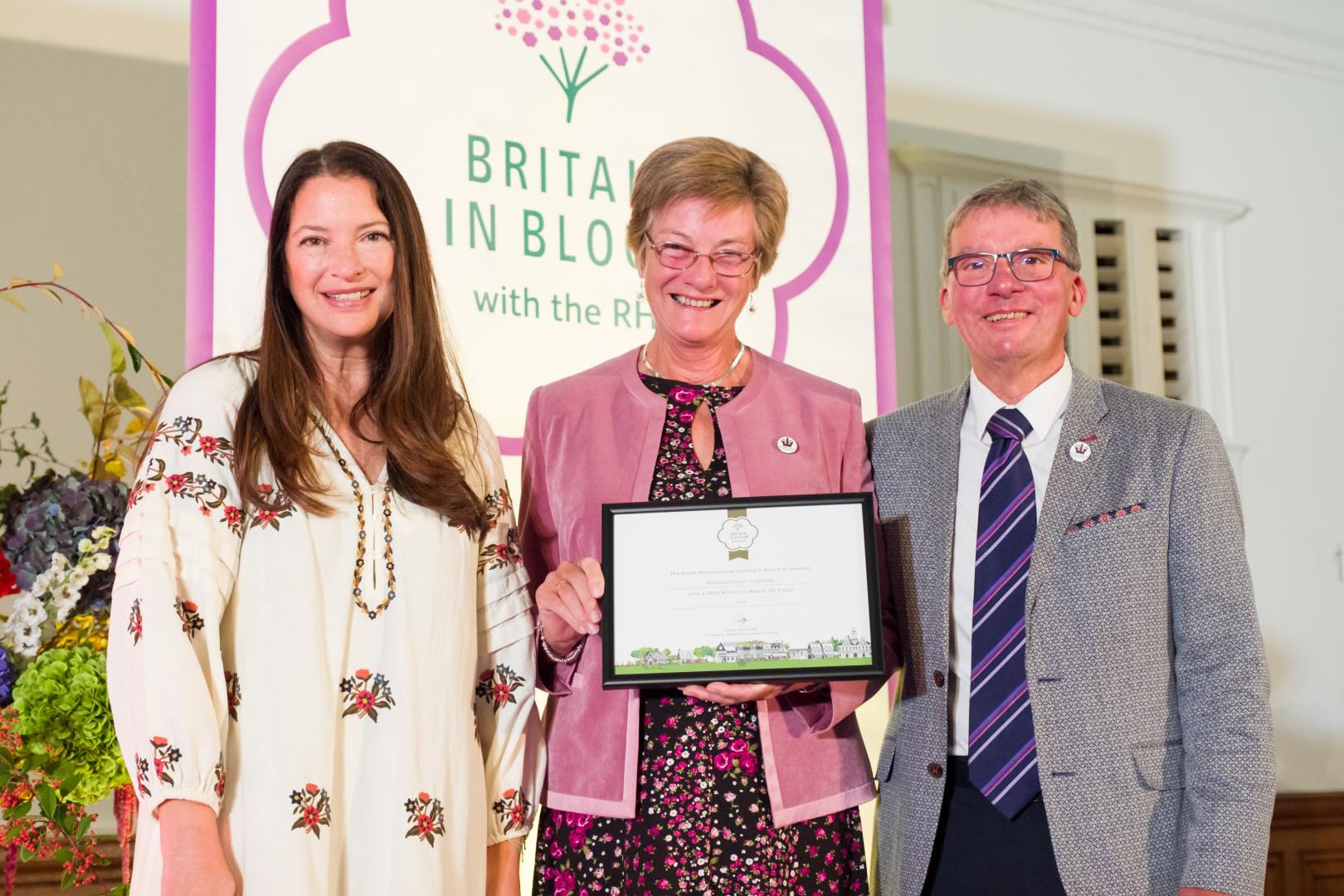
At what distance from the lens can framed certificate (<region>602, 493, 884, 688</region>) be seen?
1.77 m

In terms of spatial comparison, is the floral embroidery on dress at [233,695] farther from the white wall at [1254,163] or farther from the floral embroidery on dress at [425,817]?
the white wall at [1254,163]

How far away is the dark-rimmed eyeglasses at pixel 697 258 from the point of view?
203 centimetres

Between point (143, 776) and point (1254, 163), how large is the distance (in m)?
4.68

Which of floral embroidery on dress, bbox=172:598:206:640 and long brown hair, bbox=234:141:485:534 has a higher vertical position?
long brown hair, bbox=234:141:485:534

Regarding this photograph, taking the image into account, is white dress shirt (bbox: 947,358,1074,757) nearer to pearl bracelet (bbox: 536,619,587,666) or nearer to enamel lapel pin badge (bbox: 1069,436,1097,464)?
enamel lapel pin badge (bbox: 1069,436,1097,464)

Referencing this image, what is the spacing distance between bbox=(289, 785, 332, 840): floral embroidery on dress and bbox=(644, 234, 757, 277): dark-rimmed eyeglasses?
3.12 ft

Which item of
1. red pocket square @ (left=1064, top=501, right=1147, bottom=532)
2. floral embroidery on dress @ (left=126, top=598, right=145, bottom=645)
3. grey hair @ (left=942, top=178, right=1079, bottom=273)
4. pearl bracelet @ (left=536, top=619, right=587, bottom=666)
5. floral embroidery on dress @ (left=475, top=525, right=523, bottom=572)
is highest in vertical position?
grey hair @ (left=942, top=178, right=1079, bottom=273)

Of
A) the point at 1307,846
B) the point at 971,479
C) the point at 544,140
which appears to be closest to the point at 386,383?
the point at 971,479

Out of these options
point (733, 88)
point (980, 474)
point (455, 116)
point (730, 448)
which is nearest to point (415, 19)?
point (455, 116)

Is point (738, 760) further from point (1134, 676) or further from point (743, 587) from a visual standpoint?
point (1134, 676)

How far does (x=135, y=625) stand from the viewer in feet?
5.04

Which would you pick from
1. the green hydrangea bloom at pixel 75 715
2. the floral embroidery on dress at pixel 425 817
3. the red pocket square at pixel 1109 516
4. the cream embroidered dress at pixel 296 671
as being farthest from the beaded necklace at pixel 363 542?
the red pocket square at pixel 1109 516

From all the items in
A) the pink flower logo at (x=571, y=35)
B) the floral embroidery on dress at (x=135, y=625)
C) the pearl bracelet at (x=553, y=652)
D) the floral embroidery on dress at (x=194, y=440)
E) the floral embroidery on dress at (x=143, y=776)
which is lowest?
the floral embroidery on dress at (x=143, y=776)

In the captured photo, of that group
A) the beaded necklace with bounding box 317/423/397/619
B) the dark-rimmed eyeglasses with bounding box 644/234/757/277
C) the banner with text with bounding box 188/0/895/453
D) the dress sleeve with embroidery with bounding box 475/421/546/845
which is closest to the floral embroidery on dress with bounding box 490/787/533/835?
the dress sleeve with embroidery with bounding box 475/421/546/845
